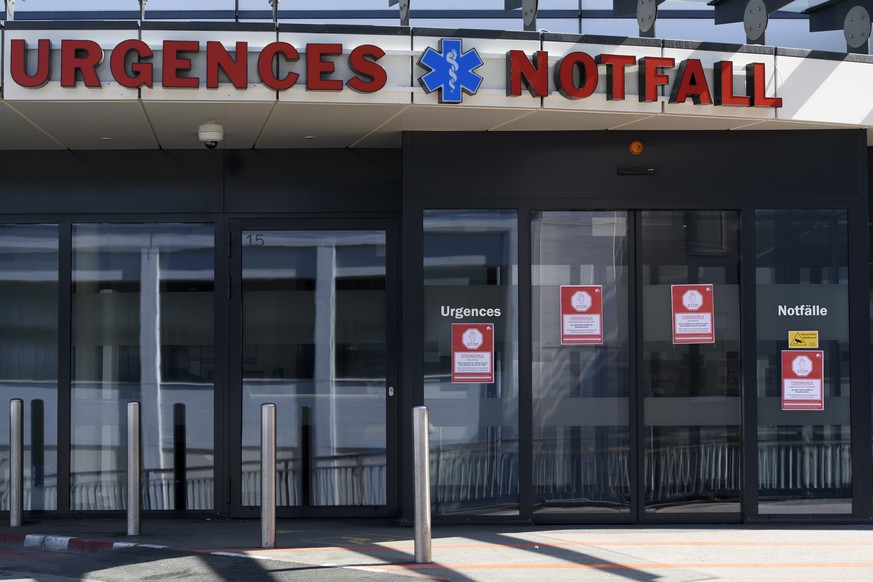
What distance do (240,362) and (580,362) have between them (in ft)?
9.74

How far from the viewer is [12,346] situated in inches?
401

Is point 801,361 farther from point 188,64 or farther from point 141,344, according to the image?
point 141,344

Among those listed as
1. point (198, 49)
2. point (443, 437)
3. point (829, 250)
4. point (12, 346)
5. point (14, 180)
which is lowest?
point (443, 437)

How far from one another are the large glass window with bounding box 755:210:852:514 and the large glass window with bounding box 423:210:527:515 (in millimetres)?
2053

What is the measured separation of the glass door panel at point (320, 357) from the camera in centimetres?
1012

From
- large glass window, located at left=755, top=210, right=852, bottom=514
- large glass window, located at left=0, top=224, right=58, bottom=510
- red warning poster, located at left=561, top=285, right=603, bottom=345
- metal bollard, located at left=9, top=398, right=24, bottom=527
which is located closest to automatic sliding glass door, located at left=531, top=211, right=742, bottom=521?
red warning poster, located at left=561, top=285, right=603, bottom=345

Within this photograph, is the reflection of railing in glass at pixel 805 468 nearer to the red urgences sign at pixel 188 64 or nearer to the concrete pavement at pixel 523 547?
the concrete pavement at pixel 523 547

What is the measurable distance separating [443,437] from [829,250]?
139 inches

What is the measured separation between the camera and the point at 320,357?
10.2 metres

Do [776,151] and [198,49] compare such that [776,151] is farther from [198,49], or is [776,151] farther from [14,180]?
[14,180]

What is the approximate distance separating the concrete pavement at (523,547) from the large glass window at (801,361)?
35cm

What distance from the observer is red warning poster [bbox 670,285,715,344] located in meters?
9.41

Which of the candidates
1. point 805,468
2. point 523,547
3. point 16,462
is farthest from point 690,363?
Answer: point 16,462

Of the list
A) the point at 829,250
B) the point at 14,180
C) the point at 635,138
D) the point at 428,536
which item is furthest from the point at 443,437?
the point at 14,180
